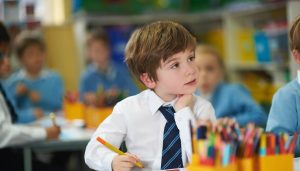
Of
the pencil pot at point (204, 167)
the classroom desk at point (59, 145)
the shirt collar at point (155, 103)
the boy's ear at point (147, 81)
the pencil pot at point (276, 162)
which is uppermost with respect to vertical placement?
A: the boy's ear at point (147, 81)

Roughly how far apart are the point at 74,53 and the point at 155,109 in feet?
10.5

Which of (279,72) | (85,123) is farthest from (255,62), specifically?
(85,123)

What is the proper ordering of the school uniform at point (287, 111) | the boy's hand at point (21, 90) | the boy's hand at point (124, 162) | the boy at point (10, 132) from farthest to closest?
the boy's hand at point (21, 90) → the boy at point (10, 132) → the school uniform at point (287, 111) → the boy's hand at point (124, 162)

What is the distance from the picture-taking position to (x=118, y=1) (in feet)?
14.8

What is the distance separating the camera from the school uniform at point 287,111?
1.51m

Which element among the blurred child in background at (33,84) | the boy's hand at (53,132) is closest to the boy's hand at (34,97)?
the blurred child in background at (33,84)

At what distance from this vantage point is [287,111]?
1521 millimetres

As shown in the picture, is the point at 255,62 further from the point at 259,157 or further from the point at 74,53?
the point at 259,157

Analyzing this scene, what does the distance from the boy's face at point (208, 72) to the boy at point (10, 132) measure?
905mm

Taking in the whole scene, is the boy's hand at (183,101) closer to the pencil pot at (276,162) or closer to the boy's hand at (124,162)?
the boy's hand at (124,162)

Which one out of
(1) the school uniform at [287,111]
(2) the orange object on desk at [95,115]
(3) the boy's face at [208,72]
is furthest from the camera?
(3) the boy's face at [208,72]

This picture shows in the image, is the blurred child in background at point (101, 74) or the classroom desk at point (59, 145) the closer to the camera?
the classroom desk at point (59, 145)

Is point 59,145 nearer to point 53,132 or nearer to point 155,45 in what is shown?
point 53,132

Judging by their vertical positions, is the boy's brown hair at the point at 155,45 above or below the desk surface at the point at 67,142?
above
